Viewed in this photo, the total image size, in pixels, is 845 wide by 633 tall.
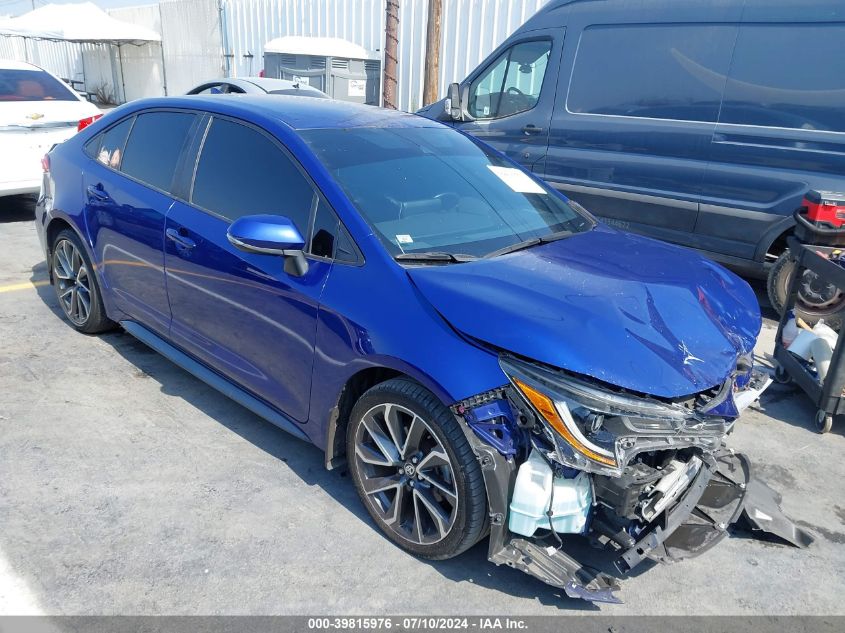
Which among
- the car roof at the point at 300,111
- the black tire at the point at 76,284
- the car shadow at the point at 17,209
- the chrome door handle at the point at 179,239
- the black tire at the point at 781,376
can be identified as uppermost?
the car roof at the point at 300,111

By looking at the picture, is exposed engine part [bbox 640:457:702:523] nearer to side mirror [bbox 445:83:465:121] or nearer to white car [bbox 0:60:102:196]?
side mirror [bbox 445:83:465:121]

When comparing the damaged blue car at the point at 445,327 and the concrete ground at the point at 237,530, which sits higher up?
the damaged blue car at the point at 445,327

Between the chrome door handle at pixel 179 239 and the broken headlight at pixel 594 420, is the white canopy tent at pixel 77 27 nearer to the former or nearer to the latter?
the chrome door handle at pixel 179 239

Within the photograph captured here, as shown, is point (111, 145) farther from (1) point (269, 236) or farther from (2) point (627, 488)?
(2) point (627, 488)

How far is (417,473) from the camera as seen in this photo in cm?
270

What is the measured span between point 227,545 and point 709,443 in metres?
1.91

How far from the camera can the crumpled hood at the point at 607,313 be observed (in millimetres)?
2369

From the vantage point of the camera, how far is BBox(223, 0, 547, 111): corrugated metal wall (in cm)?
1148

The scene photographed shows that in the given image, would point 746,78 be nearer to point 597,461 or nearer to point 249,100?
point 249,100

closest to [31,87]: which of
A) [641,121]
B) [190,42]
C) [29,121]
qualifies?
[29,121]

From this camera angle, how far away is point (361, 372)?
2.83 meters

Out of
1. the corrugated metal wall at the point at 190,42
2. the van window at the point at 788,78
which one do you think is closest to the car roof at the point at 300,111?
the van window at the point at 788,78

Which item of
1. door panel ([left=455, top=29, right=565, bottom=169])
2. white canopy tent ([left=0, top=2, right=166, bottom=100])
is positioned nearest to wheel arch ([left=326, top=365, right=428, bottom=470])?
door panel ([left=455, top=29, right=565, bottom=169])

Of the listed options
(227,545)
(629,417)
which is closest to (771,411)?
(629,417)
